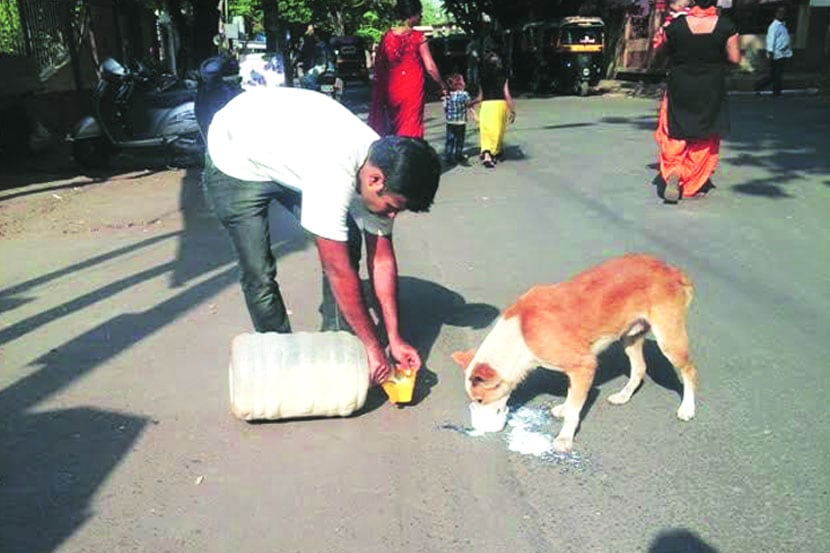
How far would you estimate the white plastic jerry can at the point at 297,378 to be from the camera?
136 inches

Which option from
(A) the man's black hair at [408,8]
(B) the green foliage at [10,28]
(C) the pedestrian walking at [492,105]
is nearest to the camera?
(A) the man's black hair at [408,8]

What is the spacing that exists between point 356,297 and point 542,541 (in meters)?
1.23

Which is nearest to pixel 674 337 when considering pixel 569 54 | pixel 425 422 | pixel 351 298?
pixel 425 422

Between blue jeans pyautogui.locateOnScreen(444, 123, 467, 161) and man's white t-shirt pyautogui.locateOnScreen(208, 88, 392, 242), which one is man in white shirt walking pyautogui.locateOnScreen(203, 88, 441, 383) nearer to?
man's white t-shirt pyautogui.locateOnScreen(208, 88, 392, 242)

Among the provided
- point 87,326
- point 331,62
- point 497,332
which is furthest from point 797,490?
point 331,62

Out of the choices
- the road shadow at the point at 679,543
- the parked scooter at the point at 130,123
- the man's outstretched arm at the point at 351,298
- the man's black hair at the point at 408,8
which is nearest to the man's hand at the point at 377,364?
the man's outstretched arm at the point at 351,298

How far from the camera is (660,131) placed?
804cm

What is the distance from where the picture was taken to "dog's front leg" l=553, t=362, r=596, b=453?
3297 millimetres

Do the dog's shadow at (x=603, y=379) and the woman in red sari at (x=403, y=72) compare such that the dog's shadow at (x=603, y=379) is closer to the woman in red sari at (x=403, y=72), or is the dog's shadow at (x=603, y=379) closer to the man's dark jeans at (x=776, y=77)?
the woman in red sari at (x=403, y=72)

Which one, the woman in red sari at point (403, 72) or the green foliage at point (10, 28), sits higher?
the green foliage at point (10, 28)

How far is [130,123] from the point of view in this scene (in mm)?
11297

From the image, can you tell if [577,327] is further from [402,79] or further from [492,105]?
[492,105]

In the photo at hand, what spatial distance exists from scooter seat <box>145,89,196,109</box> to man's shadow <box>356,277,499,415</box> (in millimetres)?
6926

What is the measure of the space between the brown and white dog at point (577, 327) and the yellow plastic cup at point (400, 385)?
263 millimetres
